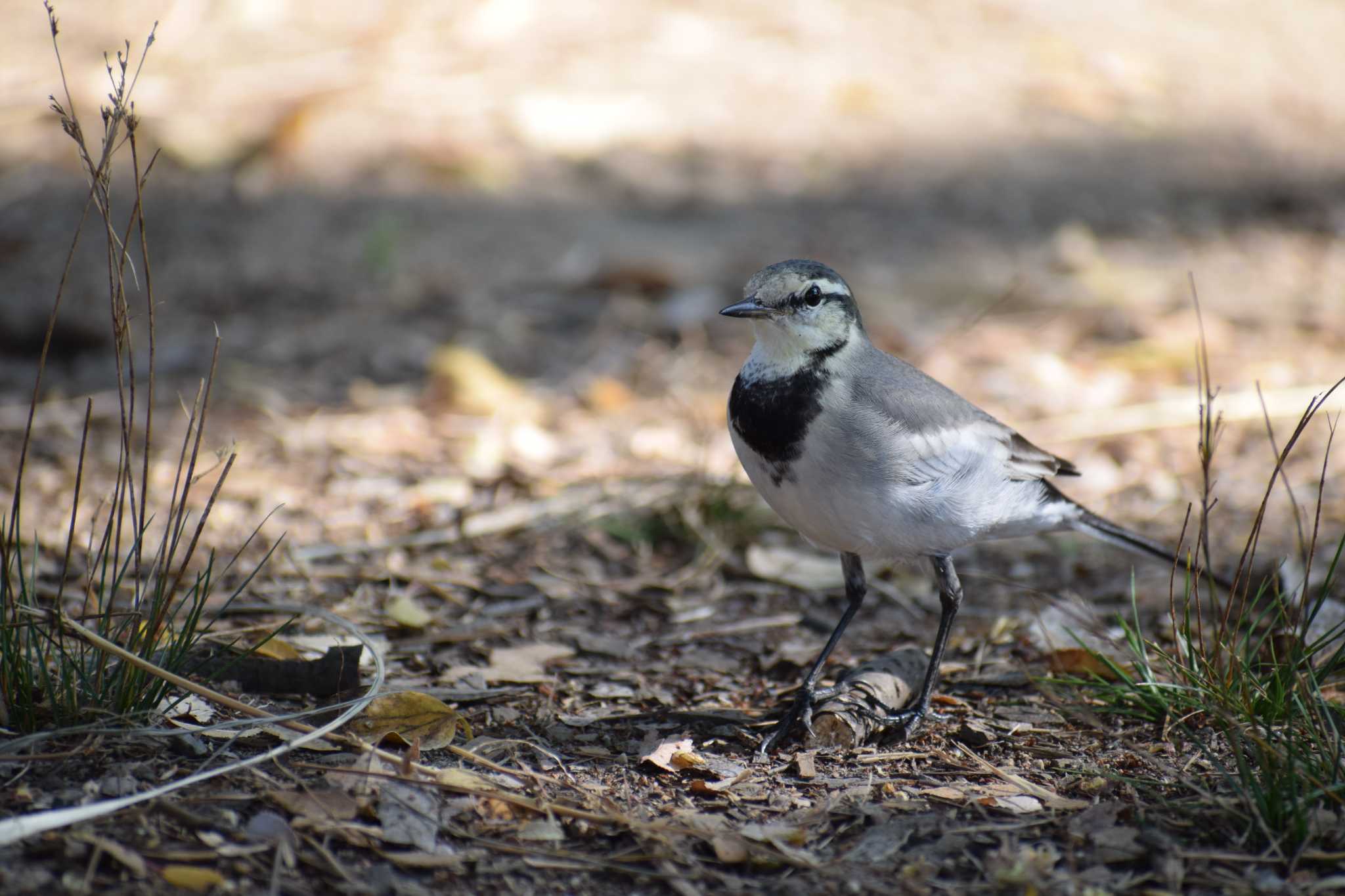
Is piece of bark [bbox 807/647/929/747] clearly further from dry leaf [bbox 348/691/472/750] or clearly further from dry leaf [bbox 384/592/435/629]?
dry leaf [bbox 384/592/435/629]

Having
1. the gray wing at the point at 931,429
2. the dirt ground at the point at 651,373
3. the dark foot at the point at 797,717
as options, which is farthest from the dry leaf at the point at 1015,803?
the gray wing at the point at 931,429

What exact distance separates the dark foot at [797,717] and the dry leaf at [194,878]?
1.60 m

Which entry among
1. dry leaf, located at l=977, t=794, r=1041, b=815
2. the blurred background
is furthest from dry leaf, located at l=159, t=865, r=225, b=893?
the blurred background

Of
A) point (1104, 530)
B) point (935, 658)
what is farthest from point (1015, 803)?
point (1104, 530)

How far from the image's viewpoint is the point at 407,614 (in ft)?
15.4

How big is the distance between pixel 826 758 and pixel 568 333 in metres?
4.50

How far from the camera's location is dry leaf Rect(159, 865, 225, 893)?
278cm

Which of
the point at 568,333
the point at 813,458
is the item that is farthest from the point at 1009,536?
the point at 568,333

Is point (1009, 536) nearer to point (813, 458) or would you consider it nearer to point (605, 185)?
point (813, 458)

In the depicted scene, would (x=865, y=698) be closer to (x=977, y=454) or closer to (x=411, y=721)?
(x=977, y=454)

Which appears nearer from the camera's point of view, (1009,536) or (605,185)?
(1009,536)

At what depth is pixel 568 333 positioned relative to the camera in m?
7.84

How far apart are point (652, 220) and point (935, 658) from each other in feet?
17.0

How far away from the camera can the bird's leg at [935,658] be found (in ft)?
12.9
